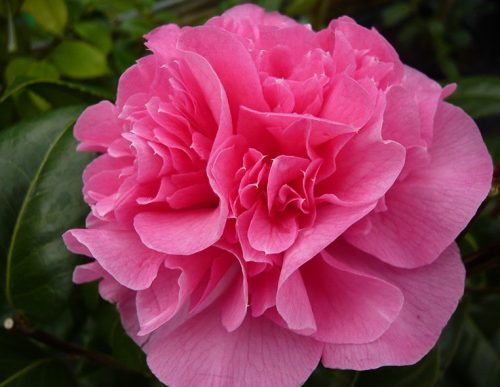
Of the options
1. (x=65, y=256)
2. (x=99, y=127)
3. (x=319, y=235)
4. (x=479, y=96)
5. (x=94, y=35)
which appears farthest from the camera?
(x=94, y=35)

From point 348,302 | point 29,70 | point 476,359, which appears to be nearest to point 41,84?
point 29,70

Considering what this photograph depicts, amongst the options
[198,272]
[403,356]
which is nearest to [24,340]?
[198,272]

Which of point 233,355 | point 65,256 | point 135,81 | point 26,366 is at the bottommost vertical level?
point 26,366

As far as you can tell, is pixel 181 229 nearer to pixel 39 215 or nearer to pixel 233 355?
pixel 233 355

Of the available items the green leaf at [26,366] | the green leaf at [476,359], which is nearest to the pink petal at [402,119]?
the green leaf at [476,359]

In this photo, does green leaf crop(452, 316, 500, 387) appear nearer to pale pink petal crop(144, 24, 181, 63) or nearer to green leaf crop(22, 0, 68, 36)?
pale pink petal crop(144, 24, 181, 63)
